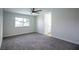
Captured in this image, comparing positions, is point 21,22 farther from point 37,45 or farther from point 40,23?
point 37,45

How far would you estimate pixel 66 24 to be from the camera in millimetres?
4746

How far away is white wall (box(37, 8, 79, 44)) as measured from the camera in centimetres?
423

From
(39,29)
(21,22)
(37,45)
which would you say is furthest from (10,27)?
(37,45)

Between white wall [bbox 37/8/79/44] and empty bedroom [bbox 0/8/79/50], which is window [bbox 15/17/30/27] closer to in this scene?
empty bedroom [bbox 0/8/79/50]

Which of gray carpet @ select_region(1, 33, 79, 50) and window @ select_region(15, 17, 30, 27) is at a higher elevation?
window @ select_region(15, 17, 30, 27)

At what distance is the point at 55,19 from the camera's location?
5.65 m

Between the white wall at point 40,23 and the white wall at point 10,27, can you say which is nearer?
the white wall at point 10,27

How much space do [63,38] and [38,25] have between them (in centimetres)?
375

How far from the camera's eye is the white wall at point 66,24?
4.23 m

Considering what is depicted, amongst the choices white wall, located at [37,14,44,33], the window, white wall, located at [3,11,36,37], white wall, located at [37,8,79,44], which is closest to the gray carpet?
white wall, located at [37,8,79,44]

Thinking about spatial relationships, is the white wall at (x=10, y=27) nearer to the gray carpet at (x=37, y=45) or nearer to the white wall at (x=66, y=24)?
the gray carpet at (x=37, y=45)

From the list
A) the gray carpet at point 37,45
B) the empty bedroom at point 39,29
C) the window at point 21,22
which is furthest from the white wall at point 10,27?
the gray carpet at point 37,45

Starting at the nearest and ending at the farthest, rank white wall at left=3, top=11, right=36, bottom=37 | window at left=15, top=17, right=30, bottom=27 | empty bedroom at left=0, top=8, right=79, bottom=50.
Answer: empty bedroom at left=0, top=8, right=79, bottom=50 → white wall at left=3, top=11, right=36, bottom=37 → window at left=15, top=17, right=30, bottom=27
